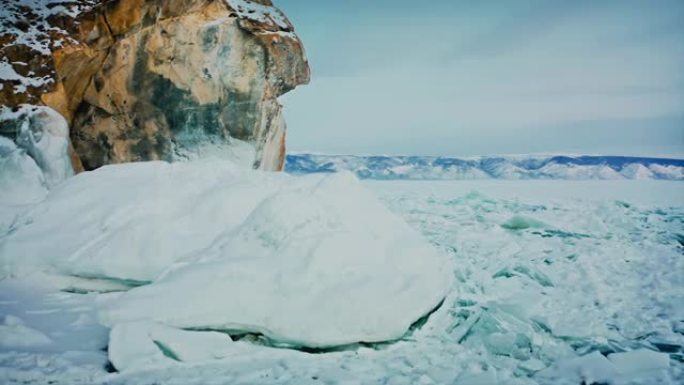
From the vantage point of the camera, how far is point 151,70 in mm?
8500

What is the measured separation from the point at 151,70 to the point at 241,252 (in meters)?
5.95

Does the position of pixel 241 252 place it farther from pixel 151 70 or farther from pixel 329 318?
pixel 151 70

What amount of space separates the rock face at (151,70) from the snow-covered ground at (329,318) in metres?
3.09

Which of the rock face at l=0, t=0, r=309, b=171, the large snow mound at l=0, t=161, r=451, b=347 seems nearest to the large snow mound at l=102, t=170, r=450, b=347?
the large snow mound at l=0, t=161, r=451, b=347

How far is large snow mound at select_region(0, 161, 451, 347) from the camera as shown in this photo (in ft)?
10.9

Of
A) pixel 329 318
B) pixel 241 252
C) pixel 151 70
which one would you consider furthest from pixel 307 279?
pixel 151 70

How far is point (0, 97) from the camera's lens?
6.63m

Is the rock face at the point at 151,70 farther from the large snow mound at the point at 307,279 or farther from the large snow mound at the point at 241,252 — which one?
the large snow mound at the point at 307,279

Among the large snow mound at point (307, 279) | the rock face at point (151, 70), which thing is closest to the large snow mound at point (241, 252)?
the large snow mound at point (307, 279)

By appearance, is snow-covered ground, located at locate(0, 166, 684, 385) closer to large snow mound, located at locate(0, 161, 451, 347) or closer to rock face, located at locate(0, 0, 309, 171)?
large snow mound, located at locate(0, 161, 451, 347)

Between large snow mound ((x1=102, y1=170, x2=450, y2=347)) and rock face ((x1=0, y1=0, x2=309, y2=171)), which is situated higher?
rock face ((x1=0, y1=0, x2=309, y2=171))

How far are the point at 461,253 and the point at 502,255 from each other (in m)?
0.52

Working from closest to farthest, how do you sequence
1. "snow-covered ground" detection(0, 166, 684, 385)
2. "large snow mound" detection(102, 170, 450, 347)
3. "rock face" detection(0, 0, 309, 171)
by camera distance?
"snow-covered ground" detection(0, 166, 684, 385) < "large snow mound" detection(102, 170, 450, 347) < "rock face" detection(0, 0, 309, 171)

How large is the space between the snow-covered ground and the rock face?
3089 millimetres
